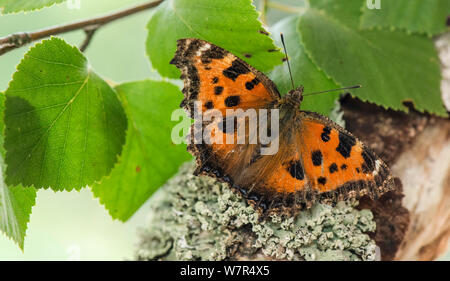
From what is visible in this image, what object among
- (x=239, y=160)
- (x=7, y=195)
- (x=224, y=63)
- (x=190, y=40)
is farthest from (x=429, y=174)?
(x=7, y=195)

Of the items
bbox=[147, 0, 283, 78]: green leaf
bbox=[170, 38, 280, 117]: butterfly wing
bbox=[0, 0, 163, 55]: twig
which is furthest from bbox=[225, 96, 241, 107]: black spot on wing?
bbox=[0, 0, 163, 55]: twig

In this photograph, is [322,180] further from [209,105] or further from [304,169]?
[209,105]

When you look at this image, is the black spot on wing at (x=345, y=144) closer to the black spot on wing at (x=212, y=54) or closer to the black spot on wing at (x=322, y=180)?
the black spot on wing at (x=322, y=180)

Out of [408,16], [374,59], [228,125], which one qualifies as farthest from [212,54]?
[408,16]

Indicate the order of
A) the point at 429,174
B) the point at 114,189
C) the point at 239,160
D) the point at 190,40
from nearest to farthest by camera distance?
the point at 190,40 → the point at 239,160 → the point at 429,174 → the point at 114,189

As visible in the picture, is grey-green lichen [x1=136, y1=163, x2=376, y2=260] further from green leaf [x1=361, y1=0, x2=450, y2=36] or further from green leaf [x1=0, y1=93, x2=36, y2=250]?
green leaf [x1=361, y1=0, x2=450, y2=36]

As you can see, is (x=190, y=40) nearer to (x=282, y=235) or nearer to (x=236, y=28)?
(x=236, y=28)

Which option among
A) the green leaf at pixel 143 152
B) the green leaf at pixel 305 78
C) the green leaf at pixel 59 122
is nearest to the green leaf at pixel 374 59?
the green leaf at pixel 305 78
